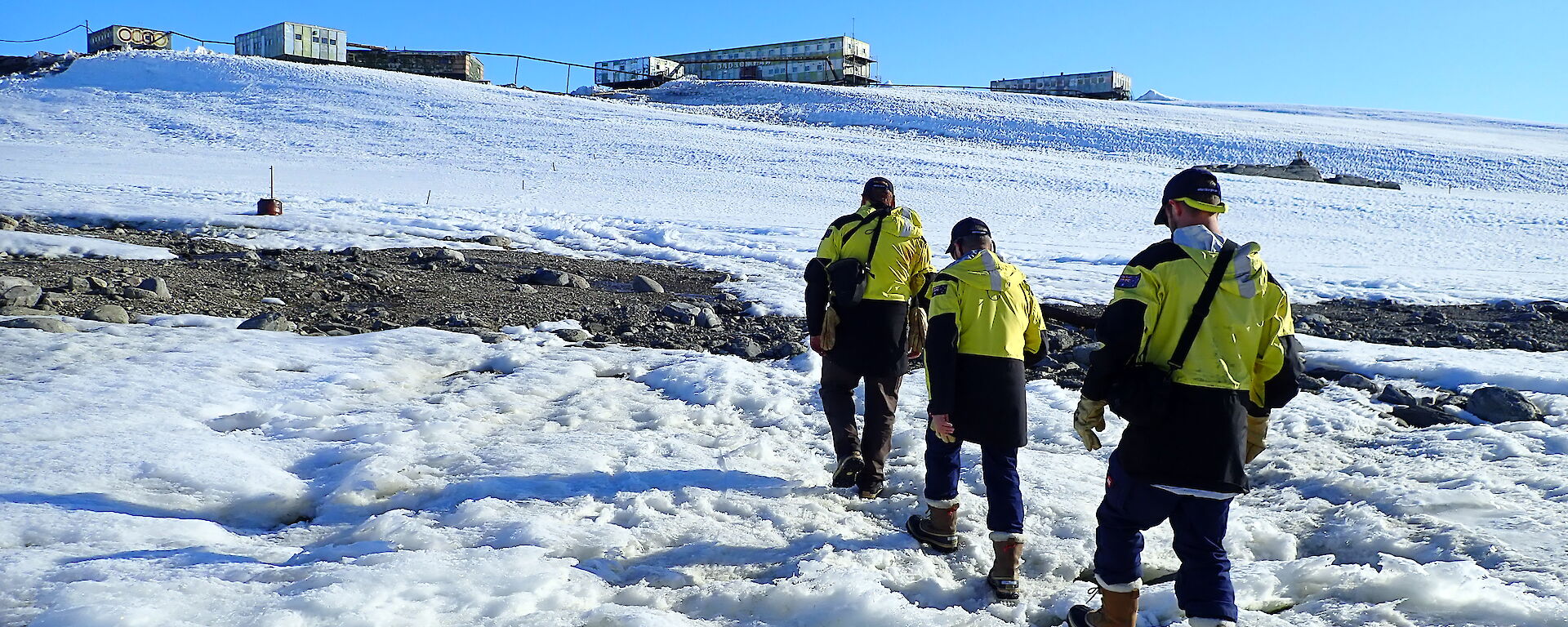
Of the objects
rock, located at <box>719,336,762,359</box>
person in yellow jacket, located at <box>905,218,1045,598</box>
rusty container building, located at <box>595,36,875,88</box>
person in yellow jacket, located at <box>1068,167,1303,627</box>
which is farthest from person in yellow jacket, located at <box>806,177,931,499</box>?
rusty container building, located at <box>595,36,875,88</box>

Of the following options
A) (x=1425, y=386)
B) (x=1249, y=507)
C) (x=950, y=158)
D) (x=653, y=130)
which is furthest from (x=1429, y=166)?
(x=1249, y=507)

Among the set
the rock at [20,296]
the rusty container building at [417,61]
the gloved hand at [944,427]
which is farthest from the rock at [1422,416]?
the rusty container building at [417,61]

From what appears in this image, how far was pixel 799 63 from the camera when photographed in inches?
2452

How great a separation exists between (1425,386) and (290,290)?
1064 cm

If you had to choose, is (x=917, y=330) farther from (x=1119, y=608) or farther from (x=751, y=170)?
(x=751, y=170)

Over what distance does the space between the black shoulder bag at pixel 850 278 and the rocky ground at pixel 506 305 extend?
3288mm

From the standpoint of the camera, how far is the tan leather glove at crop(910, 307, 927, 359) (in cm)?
472

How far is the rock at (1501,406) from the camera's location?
6184mm

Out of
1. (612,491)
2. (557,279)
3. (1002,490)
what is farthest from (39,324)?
(1002,490)

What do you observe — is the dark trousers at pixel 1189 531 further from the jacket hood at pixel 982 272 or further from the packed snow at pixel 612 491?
the jacket hood at pixel 982 272

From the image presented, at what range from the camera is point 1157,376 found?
3072mm

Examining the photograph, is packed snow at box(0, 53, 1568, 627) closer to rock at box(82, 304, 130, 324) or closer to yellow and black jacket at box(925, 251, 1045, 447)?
rock at box(82, 304, 130, 324)

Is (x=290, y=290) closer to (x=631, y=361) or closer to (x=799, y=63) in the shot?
(x=631, y=361)

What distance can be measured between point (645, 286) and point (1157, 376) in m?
8.62
